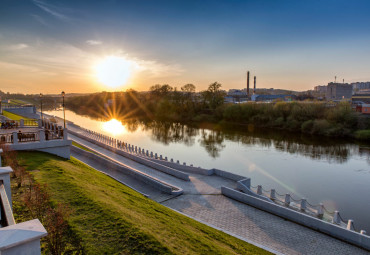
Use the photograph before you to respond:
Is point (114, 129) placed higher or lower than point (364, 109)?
lower

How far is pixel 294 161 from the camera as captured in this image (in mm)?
25953

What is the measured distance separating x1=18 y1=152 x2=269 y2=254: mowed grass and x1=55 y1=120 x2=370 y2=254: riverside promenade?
146cm

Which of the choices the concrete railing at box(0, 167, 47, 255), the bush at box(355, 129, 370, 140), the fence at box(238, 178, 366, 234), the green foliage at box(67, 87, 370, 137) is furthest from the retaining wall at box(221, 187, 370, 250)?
the green foliage at box(67, 87, 370, 137)

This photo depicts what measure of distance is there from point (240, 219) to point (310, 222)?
2.78m

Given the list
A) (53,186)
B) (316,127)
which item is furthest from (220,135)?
(53,186)

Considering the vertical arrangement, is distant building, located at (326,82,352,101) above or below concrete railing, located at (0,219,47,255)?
above

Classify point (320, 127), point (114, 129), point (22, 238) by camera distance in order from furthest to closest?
point (114, 129) → point (320, 127) → point (22, 238)

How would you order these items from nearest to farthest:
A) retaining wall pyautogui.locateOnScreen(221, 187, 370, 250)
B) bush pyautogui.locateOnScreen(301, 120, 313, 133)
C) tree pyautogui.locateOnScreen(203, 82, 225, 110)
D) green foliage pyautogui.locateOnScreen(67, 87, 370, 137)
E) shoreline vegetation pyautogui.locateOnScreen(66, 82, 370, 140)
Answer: retaining wall pyautogui.locateOnScreen(221, 187, 370, 250) < shoreline vegetation pyautogui.locateOnScreen(66, 82, 370, 140) < green foliage pyautogui.locateOnScreen(67, 87, 370, 137) < bush pyautogui.locateOnScreen(301, 120, 313, 133) < tree pyautogui.locateOnScreen(203, 82, 225, 110)

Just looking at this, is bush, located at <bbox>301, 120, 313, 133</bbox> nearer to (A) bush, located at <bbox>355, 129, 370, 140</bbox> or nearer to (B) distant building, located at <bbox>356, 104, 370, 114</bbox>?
(A) bush, located at <bbox>355, 129, 370, 140</bbox>

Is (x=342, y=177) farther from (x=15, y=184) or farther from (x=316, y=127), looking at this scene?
(x=316, y=127)

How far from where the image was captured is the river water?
1669 cm

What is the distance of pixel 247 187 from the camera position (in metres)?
14.4

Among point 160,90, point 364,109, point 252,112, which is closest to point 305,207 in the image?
point 364,109

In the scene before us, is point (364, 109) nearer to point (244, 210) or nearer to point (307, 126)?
point (307, 126)
